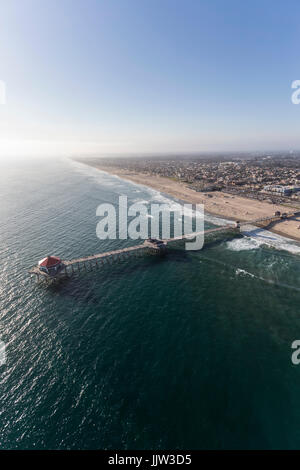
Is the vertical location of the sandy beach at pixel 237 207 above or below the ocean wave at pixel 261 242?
above

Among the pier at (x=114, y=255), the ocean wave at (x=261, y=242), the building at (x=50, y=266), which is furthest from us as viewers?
the ocean wave at (x=261, y=242)

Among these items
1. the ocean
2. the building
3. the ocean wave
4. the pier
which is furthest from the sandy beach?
the building

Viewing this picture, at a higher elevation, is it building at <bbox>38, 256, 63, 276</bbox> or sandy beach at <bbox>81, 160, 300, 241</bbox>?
sandy beach at <bbox>81, 160, 300, 241</bbox>

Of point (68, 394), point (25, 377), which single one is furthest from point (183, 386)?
point (25, 377)

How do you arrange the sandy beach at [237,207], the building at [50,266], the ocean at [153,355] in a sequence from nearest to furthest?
the ocean at [153,355] → the building at [50,266] → the sandy beach at [237,207]

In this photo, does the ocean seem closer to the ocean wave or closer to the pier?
the pier

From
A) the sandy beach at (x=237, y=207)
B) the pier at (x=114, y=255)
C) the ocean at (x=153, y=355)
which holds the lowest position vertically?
the ocean at (x=153, y=355)

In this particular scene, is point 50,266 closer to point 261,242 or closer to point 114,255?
point 114,255

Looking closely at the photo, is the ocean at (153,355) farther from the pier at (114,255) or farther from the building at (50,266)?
the building at (50,266)

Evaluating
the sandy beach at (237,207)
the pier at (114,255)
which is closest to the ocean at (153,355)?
the pier at (114,255)

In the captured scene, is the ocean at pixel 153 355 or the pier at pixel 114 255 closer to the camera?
the ocean at pixel 153 355
